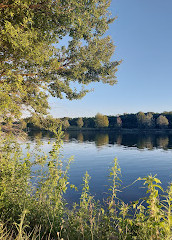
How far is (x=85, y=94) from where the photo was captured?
12805 millimetres

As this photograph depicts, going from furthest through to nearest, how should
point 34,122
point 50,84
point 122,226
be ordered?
point 50,84 → point 34,122 → point 122,226

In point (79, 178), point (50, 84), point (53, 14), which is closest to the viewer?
point (53, 14)

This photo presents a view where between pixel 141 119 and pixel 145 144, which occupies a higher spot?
pixel 141 119

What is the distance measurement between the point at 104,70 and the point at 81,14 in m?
4.16

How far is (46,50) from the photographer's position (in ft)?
28.2

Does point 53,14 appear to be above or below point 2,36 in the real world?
above

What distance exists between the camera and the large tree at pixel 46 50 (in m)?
7.51

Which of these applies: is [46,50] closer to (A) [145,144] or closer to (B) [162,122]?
(A) [145,144]

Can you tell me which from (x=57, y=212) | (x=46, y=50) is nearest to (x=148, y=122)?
(x=46, y=50)

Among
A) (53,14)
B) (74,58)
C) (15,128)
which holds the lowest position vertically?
(15,128)

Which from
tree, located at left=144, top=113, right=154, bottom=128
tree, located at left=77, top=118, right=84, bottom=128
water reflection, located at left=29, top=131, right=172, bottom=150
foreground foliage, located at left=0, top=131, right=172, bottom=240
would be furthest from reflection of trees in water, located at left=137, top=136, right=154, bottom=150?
tree, located at left=77, top=118, right=84, bottom=128

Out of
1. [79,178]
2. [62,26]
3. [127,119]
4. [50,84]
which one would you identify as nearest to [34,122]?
[50,84]

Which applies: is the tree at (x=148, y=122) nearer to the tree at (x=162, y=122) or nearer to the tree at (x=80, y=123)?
the tree at (x=162, y=122)

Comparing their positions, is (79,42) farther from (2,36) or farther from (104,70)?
(2,36)
